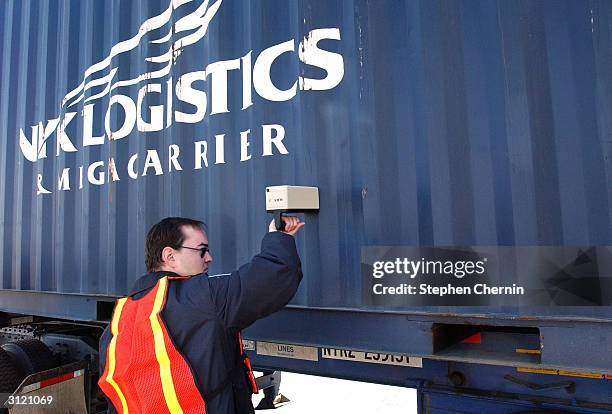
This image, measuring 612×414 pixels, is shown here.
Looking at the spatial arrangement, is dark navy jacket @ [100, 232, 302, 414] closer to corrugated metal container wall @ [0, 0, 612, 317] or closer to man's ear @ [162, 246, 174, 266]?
man's ear @ [162, 246, 174, 266]

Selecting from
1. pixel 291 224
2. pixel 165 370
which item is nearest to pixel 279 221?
pixel 291 224

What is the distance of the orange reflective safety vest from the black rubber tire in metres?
2.27

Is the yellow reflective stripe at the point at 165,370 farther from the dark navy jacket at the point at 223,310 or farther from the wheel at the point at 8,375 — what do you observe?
the wheel at the point at 8,375

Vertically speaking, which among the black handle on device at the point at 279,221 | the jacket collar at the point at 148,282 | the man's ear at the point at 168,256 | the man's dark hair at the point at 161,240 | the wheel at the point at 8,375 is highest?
the black handle on device at the point at 279,221

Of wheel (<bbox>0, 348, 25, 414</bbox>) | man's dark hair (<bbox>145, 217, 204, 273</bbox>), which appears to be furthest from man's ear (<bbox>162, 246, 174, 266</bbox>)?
wheel (<bbox>0, 348, 25, 414</bbox>)

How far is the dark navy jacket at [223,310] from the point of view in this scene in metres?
1.64

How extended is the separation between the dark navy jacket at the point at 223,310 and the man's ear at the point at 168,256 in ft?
0.55

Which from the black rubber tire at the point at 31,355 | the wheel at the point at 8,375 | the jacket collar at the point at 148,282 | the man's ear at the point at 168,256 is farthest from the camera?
the black rubber tire at the point at 31,355

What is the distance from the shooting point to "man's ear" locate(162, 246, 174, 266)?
1.97 meters

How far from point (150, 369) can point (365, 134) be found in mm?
1255

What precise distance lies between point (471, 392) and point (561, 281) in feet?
2.41

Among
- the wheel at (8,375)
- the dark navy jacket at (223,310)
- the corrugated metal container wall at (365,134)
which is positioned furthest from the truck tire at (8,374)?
the dark navy jacket at (223,310)

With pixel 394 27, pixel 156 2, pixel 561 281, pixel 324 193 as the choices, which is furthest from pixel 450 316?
pixel 156 2

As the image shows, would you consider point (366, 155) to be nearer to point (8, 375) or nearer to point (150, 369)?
point (150, 369)
